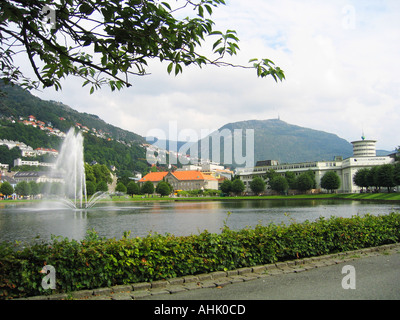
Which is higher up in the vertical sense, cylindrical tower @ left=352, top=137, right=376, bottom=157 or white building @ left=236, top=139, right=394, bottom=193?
cylindrical tower @ left=352, top=137, right=376, bottom=157

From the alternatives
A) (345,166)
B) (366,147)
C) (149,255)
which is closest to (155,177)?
(345,166)

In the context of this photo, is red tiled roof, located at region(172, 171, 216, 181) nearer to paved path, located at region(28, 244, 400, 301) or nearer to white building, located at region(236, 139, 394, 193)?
white building, located at region(236, 139, 394, 193)

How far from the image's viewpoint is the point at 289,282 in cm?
823

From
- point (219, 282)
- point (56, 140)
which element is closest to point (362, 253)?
point (219, 282)

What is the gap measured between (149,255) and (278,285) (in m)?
3.02

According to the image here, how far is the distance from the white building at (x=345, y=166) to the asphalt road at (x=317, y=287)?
389 feet

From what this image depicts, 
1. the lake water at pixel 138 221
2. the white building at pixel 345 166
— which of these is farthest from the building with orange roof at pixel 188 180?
the lake water at pixel 138 221

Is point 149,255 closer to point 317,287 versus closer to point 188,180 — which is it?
point 317,287

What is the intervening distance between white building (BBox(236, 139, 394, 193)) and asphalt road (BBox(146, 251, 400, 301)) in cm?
11855

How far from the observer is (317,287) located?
7742 millimetres

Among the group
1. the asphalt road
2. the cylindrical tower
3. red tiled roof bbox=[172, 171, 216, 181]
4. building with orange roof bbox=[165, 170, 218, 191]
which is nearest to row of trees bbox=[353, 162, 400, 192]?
the cylindrical tower

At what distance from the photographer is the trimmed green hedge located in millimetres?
6996

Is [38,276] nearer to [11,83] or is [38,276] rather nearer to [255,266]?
[11,83]

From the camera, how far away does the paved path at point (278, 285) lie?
23.4 ft
